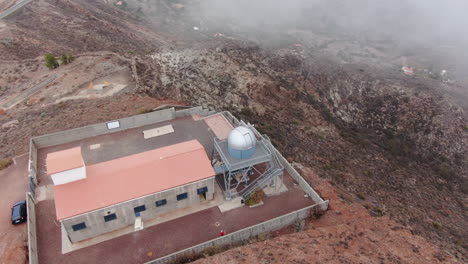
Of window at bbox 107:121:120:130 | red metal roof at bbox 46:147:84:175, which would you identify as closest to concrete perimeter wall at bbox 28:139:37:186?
red metal roof at bbox 46:147:84:175

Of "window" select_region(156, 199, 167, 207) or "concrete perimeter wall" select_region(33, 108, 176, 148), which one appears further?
"concrete perimeter wall" select_region(33, 108, 176, 148)

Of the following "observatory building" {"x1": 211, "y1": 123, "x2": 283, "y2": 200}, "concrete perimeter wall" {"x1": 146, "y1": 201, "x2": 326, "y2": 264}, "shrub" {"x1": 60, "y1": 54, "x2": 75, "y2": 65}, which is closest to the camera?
"concrete perimeter wall" {"x1": 146, "y1": 201, "x2": 326, "y2": 264}

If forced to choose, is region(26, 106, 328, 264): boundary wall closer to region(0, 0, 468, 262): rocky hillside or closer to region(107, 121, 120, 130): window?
region(107, 121, 120, 130): window

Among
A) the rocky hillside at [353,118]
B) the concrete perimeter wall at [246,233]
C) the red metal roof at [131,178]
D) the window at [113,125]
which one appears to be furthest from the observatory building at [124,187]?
the rocky hillside at [353,118]

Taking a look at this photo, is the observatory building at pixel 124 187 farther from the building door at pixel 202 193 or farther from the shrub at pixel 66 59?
the shrub at pixel 66 59

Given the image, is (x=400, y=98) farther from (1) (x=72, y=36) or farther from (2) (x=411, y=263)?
(1) (x=72, y=36)
